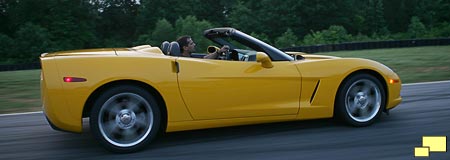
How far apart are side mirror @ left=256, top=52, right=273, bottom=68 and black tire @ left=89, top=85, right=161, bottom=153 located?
1.10 metres

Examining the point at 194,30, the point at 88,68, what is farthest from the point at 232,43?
the point at 194,30

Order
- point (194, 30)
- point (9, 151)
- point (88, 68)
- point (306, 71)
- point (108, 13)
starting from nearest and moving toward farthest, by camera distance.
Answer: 1. point (88, 68)
2. point (9, 151)
3. point (306, 71)
4. point (194, 30)
5. point (108, 13)

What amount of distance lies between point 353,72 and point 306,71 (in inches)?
22.4

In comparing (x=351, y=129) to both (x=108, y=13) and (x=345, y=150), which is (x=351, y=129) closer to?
(x=345, y=150)

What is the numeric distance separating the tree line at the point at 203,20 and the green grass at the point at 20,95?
35.9 metres

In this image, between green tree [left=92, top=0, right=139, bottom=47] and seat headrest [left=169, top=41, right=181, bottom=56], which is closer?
seat headrest [left=169, top=41, right=181, bottom=56]

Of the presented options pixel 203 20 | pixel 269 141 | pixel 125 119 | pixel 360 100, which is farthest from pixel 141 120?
pixel 203 20

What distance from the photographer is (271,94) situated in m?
5.05

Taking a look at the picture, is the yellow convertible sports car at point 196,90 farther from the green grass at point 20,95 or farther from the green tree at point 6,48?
the green tree at point 6,48

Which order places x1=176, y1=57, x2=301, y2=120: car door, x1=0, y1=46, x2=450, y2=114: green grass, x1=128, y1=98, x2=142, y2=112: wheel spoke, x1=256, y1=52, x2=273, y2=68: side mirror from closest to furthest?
x1=128, y1=98, x2=142, y2=112: wheel spoke → x1=176, y1=57, x2=301, y2=120: car door → x1=256, y1=52, x2=273, y2=68: side mirror → x1=0, y1=46, x2=450, y2=114: green grass

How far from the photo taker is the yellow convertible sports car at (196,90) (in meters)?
4.51

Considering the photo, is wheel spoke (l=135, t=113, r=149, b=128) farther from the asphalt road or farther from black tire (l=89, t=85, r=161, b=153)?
the asphalt road

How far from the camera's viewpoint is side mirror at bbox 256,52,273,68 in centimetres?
497

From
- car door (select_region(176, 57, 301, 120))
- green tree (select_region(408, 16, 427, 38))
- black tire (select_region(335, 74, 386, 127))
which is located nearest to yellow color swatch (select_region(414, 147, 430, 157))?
black tire (select_region(335, 74, 386, 127))
